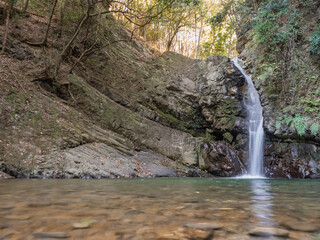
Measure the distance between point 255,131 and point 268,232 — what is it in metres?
12.9

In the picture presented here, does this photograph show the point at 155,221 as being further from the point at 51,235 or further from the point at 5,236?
the point at 5,236

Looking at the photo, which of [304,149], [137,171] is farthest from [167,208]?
[304,149]

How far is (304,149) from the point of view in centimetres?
1216

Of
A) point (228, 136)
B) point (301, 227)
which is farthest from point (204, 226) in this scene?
point (228, 136)

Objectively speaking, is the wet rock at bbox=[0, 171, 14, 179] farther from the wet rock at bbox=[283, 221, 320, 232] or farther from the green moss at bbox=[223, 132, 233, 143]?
the green moss at bbox=[223, 132, 233, 143]

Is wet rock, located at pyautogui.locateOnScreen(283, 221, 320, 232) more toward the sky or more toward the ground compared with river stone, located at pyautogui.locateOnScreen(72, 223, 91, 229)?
more toward the sky

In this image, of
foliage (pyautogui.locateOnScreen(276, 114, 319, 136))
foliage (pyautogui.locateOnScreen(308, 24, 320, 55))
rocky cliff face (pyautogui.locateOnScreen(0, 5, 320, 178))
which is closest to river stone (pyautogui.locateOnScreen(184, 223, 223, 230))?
rocky cliff face (pyautogui.locateOnScreen(0, 5, 320, 178))

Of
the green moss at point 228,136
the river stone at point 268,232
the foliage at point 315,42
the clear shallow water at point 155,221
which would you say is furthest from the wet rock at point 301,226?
the foliage at point 315,42

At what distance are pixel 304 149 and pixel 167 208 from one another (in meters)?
12.8

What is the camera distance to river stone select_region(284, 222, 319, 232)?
1607 millimetres

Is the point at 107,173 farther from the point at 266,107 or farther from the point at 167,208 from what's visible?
the point at 266,107

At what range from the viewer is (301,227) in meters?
1.65

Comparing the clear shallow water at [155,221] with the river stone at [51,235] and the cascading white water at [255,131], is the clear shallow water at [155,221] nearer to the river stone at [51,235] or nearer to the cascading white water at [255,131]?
the river stone at [51,235]

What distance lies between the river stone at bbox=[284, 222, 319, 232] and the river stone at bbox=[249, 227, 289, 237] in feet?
0.41
